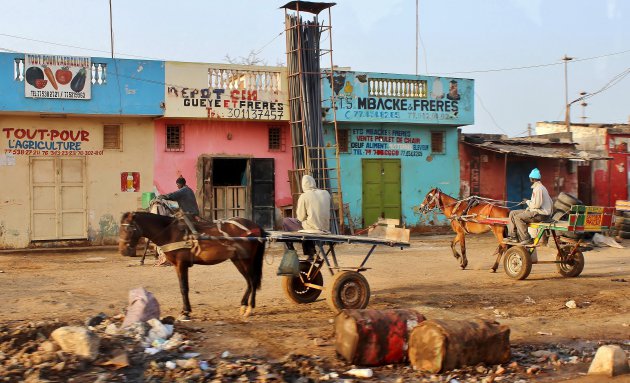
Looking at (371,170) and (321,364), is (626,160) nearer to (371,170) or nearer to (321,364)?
(371,170)

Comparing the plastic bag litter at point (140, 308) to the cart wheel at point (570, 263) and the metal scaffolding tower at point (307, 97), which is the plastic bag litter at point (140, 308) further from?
the metal scaffolding tower at point (307, 97)

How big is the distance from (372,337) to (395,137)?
16294 mm

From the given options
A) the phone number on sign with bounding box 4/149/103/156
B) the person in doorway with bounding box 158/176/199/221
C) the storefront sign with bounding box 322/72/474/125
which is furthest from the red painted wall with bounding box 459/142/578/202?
the person in doorway with bounding box 158/176/199/221

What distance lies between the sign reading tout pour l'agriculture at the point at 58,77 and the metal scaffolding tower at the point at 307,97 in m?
5.57

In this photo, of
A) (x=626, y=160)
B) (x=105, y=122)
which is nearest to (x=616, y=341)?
(x=105, y=122)

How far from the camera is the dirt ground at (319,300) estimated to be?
872 centimetres

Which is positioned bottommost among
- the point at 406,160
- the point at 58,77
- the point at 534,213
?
the point at 534,213

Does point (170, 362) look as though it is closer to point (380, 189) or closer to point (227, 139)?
point (227, 139)

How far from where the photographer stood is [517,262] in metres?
13.4

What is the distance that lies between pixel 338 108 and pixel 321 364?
49.4 ft

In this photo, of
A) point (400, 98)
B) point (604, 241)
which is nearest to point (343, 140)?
point (400, 98)

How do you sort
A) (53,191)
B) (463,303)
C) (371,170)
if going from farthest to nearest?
(371,170) → (53,191) → (463,303)

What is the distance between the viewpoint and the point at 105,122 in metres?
19.8

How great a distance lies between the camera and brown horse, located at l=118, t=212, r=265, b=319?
9359mm
